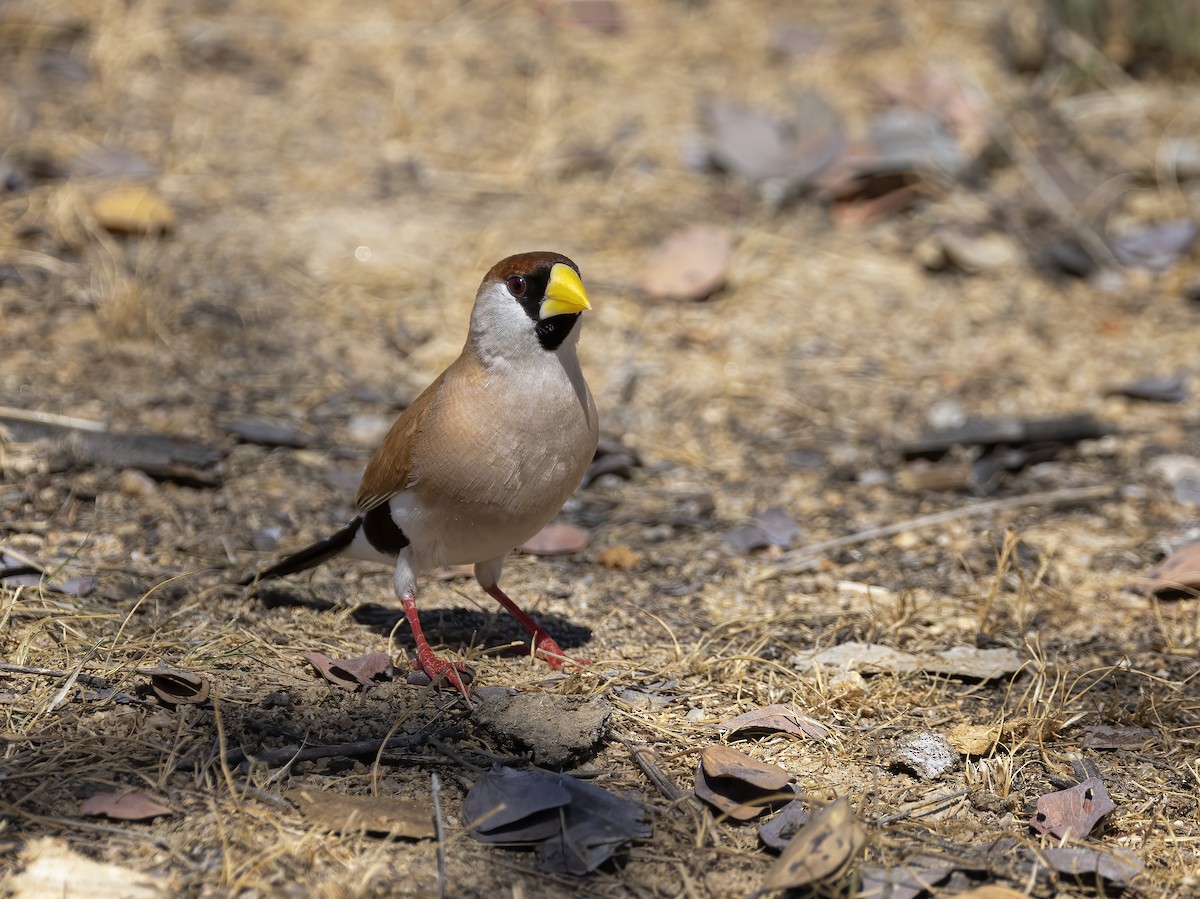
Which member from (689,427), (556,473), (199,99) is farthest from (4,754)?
(199,99)

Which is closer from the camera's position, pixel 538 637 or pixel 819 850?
pixel 819 850

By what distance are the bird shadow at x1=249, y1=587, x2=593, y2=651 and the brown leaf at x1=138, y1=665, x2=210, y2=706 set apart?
0.67 m

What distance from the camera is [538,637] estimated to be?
3785 millimetres

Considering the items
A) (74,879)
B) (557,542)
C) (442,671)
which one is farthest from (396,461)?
(74,879)

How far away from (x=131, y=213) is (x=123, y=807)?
3.76 meters

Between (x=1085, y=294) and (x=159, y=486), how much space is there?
445cm

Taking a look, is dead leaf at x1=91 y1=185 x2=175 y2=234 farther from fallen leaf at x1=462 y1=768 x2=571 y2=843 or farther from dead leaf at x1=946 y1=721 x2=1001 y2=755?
dead leaf at x1=946 y1=721 x2=1001 y2=755

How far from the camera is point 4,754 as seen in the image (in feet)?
9.87

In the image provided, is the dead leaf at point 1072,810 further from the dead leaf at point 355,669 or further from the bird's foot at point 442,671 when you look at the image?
the dead leaf at point 355,669

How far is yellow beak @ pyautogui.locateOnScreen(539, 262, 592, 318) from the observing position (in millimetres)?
3463

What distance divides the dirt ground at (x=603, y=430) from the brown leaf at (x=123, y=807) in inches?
1.3

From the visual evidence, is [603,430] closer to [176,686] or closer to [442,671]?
[442,671]

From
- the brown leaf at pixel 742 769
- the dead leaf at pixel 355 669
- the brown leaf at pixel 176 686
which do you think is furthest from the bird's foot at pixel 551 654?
the brown leaf at pixel 176 686

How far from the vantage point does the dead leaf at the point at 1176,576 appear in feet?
13.7
